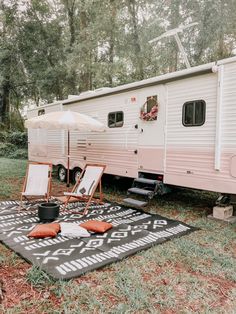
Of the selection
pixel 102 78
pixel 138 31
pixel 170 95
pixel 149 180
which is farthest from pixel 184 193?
pixel 138 31

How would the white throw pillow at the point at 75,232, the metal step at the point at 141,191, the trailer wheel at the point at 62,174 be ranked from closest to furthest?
1. the white throw pillow at the point at 75,232
2. the metal step at the point at 141,191
3. the trailer wheel at the point at 62,174

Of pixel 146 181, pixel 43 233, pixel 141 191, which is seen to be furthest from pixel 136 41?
pixel 43 233

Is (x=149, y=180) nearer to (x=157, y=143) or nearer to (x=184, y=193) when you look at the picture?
(x=157, y=143)

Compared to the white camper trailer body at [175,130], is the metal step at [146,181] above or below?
below

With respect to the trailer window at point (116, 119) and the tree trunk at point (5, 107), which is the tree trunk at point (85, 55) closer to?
the trailer window at point (116, 119)

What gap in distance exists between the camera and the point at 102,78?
1289 centimetres

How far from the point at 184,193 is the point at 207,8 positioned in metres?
6.70

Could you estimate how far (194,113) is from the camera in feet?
18.2

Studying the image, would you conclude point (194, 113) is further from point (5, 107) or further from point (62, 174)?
point (5, 107)

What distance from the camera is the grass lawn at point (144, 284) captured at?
269 cm

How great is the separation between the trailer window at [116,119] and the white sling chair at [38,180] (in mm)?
1965

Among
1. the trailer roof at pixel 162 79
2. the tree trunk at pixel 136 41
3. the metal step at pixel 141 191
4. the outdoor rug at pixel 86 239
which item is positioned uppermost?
the tree trunk at pixel 136 41

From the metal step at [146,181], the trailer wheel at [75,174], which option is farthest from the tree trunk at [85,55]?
the metal step at [146,181]

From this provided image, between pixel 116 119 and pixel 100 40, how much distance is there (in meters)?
7.18
